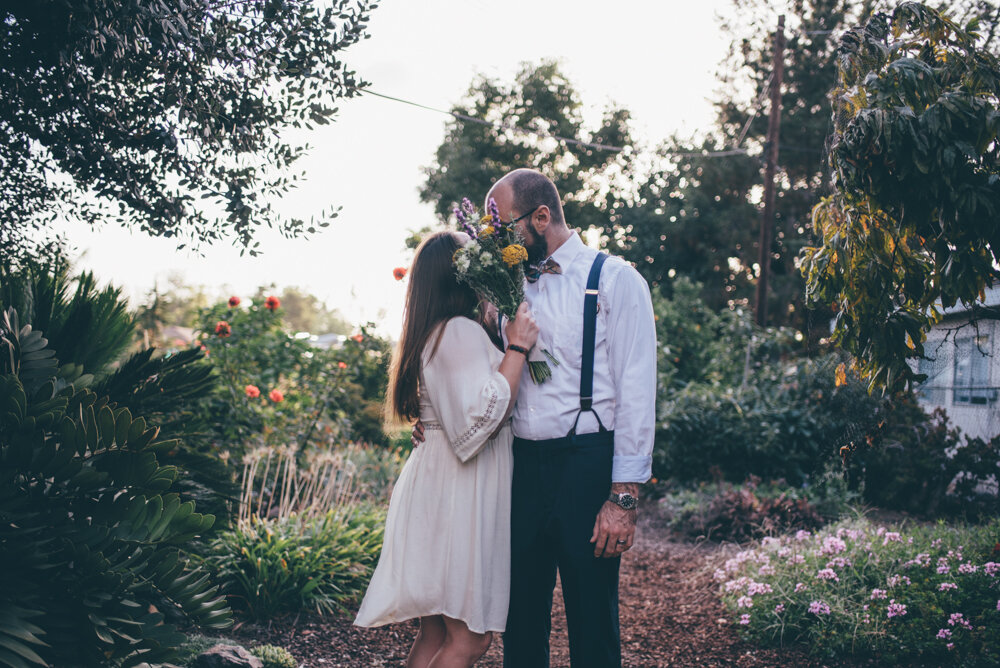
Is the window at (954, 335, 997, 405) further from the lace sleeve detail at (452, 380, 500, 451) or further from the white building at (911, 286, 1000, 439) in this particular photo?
the lace sleeve detail at (452, 380, 500, 451)

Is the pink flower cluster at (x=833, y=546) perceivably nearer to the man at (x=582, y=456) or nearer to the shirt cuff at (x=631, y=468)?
the man at (x=582, y=456)

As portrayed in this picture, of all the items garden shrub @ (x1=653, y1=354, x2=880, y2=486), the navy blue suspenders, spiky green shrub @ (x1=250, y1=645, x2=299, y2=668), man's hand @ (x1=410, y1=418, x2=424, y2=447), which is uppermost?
the navy blue suspenders

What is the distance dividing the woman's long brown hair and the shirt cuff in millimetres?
806

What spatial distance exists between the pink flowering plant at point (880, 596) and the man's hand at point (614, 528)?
6.88 feet

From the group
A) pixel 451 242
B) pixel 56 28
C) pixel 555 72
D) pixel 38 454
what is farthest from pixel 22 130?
pixel 555 72

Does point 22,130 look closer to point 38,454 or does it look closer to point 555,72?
point 38,454

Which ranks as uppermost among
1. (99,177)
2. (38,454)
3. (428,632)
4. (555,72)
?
(555,72)

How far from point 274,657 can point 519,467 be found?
1748mm

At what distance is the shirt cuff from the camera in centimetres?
238

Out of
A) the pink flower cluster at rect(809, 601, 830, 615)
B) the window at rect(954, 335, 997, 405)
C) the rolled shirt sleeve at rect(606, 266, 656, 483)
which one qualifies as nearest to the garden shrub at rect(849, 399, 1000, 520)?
the window at rect(954, 335, 997, 405)

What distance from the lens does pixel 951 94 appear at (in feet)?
8.50

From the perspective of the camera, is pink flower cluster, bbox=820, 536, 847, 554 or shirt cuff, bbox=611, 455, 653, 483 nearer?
shirt cuff, bbox=611, 455, 653, 483

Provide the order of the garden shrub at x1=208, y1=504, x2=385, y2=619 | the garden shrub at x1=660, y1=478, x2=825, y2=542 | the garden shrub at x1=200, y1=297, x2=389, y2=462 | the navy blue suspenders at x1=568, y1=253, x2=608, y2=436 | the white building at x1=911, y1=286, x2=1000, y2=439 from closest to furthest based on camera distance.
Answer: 1. the navy blue suspenders at x1=568, y1=253, x2=608, y2=436
2. the garden shrub at x1=208, y1=504, x2=385, y2=619
3. the white building at x1=911, y1=286, x2=1000, y2=439
4. the garden shrub at x1=200, y1=297, x2=389, y2=462
5. the garden shrub at x1=660, y1=478, x2=825, y2=542

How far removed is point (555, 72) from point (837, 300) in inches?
963
